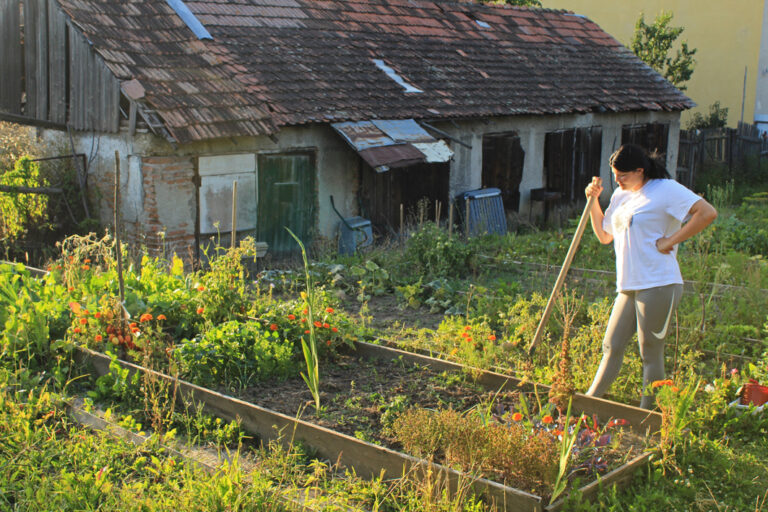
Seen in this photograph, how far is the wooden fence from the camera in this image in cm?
2186

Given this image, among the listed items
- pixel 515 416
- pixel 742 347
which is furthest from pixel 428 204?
pixel 515 416

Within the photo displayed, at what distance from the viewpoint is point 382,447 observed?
183 inches

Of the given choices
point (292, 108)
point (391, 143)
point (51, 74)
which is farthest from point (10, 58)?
point (391, 143)

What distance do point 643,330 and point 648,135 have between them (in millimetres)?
15279

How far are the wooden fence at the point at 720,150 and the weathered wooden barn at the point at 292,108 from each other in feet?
14.1

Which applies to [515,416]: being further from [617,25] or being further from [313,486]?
[617,25]

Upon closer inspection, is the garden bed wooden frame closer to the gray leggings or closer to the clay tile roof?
the gray leggings

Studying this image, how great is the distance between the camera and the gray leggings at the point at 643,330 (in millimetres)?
5250

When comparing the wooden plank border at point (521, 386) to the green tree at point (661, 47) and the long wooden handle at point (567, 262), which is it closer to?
the long wooden handle at point (567, 262)

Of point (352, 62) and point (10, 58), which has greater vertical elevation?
point (352, 62)

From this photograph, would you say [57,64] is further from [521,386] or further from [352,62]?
[521,386]

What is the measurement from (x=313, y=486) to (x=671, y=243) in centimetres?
278

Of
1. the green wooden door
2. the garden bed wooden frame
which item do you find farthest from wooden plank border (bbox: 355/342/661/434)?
the green wooden door

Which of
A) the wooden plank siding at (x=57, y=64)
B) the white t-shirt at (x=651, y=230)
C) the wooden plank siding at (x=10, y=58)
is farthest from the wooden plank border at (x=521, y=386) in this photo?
the wooden plank siding at (x=10, y=58)
